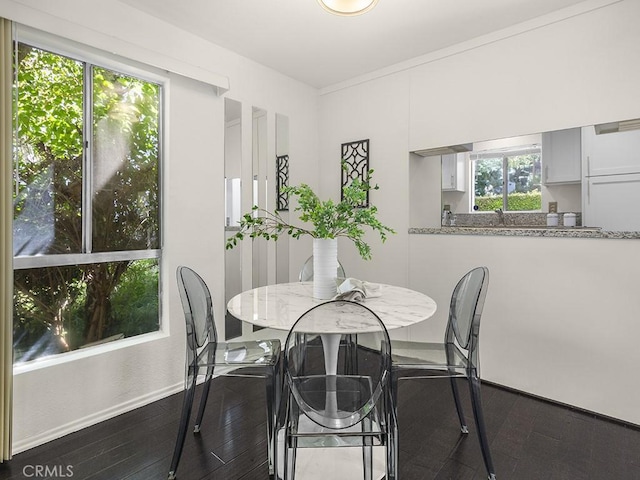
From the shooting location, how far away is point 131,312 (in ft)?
8.05

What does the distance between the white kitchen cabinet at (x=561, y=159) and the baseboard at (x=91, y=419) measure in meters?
3.63

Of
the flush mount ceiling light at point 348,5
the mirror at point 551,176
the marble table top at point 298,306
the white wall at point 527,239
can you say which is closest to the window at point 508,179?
the mirror at point 551,176

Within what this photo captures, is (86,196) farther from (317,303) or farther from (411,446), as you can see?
(411,446)

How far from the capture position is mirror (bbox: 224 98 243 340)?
293cm

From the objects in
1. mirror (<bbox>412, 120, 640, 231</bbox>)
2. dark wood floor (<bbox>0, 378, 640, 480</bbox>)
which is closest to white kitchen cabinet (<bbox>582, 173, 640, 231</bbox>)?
mirror (<bbox>412, 120, 640, 231</bbox>)

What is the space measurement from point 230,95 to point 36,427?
2498mm

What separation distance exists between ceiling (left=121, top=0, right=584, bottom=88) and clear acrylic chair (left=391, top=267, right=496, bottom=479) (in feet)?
5.66

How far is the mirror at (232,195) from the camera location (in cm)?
293

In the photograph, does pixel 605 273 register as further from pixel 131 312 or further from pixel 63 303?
pixel 63 303

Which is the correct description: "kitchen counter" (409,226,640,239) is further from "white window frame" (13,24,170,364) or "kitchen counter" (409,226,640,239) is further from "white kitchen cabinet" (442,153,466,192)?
"white window frame" (13,24,170,364)

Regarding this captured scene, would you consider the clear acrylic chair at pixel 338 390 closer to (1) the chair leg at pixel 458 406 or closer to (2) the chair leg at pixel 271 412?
(2) the chair leg at pixel 271 412

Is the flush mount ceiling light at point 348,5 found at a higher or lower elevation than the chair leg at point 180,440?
higher

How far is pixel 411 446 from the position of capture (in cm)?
192

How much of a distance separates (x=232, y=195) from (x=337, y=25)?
57.8 inches
